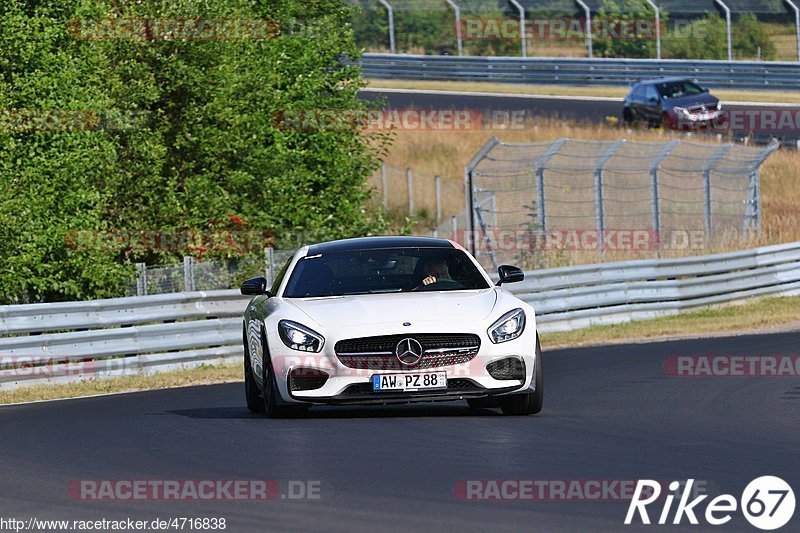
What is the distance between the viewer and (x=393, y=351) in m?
10.9

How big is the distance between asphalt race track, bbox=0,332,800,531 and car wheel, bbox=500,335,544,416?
174 mm

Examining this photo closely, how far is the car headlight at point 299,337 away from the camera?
1102cm

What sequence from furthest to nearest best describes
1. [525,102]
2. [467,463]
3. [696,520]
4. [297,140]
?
[525,102]
[297,140]
[467,463]
[696,520]

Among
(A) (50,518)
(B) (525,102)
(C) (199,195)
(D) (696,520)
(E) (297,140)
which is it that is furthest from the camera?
(B) (525,102)

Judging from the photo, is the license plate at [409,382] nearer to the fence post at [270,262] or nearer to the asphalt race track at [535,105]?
the fence post at [270,262]

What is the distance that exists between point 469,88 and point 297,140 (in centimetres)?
2397

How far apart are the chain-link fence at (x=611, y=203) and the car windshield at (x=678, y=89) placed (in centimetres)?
206

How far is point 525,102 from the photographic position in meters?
47.8

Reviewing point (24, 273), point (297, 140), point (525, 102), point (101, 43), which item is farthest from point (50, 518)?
point (525, 102)

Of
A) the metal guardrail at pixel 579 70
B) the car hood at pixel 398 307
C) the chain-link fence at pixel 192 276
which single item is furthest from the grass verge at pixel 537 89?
the car hood at pixel 398 307

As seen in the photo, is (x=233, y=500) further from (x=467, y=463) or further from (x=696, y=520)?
(x=696, y=520)
